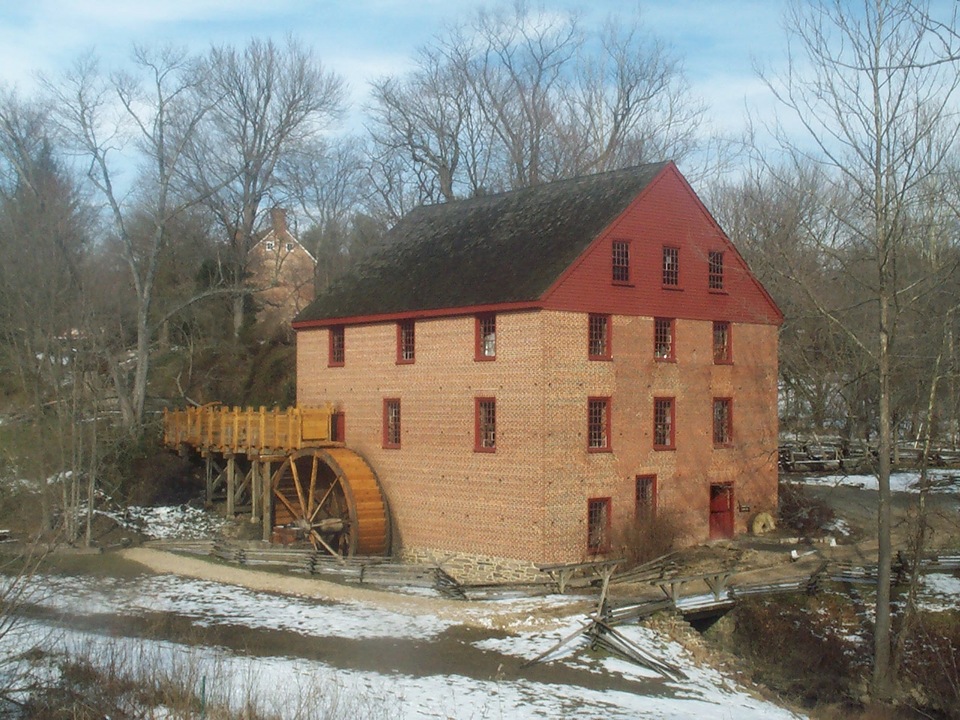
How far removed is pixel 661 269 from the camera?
26938 millimetres

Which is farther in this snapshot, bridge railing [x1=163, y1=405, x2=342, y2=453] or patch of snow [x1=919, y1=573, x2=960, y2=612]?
bridge railing [x1=163, y1=405, x2=342, y2=453]

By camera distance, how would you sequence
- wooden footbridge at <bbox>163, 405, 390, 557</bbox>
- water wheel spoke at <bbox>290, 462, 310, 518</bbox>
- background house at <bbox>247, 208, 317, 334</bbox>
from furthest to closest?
background house at <bbox>247, 208, 317, 334</bbox> < water wheel spoke at <bbox>290, 462, 310, 518</bbox> < wooden footbridge at <bbox>163, 405, 390, 557</bbox>

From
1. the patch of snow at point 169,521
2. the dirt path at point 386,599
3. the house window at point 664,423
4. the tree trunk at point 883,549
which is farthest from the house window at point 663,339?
the patch of snow at point 169,521

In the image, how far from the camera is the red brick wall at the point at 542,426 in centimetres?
2461

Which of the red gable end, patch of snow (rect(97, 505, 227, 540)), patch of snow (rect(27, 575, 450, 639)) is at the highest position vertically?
the red gable end

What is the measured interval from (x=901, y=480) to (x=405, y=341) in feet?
65.8

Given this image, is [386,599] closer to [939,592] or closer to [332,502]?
[332,502]

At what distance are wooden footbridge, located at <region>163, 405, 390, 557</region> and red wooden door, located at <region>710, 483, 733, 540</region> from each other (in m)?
8.70

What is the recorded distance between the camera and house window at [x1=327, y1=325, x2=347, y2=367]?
30875 mm

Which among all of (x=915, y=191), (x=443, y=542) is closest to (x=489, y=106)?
(x=443, y=542)

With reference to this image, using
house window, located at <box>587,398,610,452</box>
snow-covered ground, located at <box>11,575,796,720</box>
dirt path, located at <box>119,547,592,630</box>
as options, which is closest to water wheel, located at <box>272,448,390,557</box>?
dirt path, located at <box>119,547,592,630</box>

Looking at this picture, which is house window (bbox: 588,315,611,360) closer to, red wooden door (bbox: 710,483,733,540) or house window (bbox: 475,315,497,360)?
house window (bbox: 475,315,497,360)

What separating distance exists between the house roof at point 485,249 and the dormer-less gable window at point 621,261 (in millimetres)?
693

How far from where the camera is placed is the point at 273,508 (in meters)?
32.3
